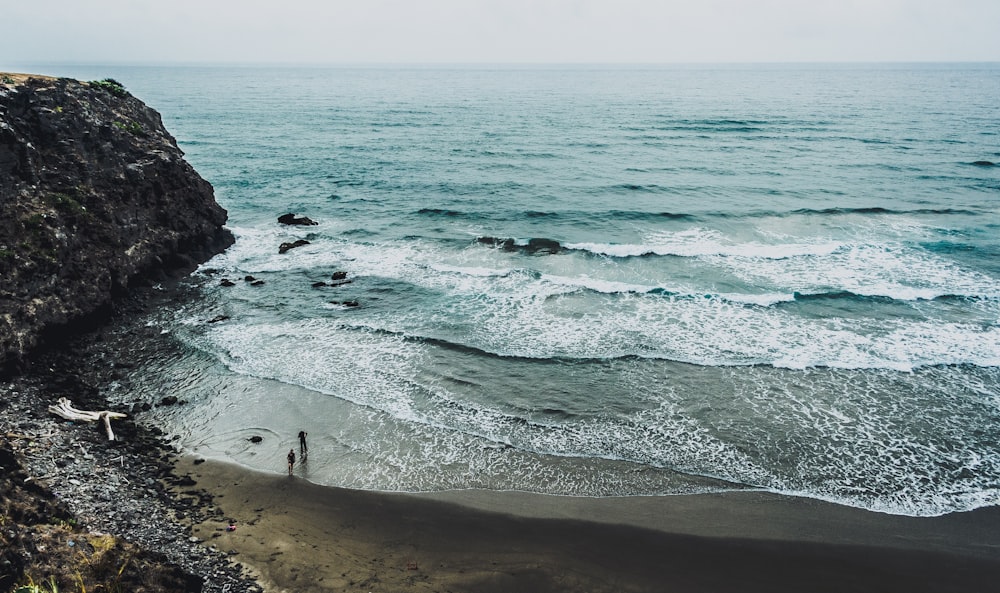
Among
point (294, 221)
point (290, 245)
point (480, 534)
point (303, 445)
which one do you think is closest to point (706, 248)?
point (480, 534)

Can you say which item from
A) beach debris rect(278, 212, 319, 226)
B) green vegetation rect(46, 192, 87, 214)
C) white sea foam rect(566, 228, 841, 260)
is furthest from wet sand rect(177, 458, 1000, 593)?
beach debris rect(278, 212, 319, 226)


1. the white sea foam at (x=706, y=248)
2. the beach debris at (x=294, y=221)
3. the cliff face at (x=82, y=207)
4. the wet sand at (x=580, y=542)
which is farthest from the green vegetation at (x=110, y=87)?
the white sea foam at (x=706, y=248)

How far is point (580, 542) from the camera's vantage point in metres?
14.0

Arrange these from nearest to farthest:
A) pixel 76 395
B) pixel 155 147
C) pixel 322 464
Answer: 1. pixel 322 464
2. pixel 76 395
3. pixel 155 147

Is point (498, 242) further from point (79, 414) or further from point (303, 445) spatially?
point (79, 414)

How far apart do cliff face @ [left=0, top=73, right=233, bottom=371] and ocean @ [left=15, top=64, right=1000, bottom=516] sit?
2.79 metres

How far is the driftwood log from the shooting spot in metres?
17.2

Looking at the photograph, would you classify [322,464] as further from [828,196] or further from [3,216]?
[828,196]

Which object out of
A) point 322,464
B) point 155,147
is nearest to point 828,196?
point 322,464

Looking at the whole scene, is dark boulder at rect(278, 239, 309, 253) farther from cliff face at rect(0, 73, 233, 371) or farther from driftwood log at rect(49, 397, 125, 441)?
driftwood log at rect(49, 397, 125, 441)

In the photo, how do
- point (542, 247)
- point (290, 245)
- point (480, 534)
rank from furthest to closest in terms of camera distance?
point (542, 247)
point (290, 245)
point (480, 534)

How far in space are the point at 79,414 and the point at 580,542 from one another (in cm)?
1657

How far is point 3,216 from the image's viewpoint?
21.1m

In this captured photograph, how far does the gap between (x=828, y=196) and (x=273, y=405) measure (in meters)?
44.5
